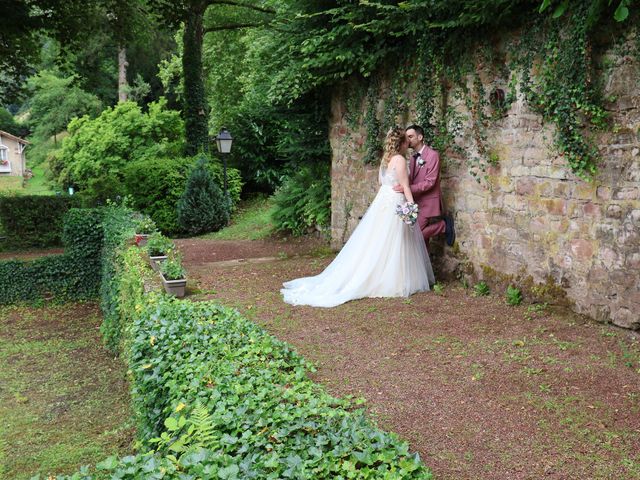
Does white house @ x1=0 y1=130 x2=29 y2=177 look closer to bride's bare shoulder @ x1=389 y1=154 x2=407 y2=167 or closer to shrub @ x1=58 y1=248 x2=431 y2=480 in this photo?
bride's bare shoulder @ x1=389 y1=154 x2=407 y2=167

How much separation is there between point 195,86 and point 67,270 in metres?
7.73

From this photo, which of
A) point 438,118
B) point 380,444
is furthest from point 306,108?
point 380,444

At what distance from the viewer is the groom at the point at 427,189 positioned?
22.3 feet

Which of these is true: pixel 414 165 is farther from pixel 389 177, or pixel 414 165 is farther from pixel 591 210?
pixel 591 210

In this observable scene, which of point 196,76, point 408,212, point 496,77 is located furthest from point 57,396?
point 196,76

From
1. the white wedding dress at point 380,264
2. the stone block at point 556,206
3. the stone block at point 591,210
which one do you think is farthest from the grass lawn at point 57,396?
the stone block at point 591,210

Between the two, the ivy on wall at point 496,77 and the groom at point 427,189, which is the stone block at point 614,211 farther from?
the groom at point 427,189

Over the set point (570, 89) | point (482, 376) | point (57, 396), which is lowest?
point (57, 396)

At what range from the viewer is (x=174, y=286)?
6.78 meters

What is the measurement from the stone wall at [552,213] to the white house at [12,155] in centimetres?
3813

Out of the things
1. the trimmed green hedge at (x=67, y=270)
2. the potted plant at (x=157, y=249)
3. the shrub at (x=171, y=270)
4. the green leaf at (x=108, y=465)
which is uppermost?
the potted plant at (x=157, y=249)

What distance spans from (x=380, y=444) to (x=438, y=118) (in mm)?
5116

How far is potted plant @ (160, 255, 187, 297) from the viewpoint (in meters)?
6.75

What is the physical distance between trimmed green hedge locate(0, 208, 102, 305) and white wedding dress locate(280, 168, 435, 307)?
21.7 ft
